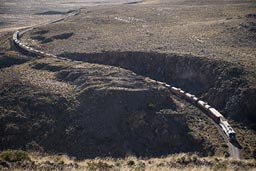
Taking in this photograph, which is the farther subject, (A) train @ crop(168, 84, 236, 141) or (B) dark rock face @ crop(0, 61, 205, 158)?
(A) train @ crop(168, 84, 236, 141)

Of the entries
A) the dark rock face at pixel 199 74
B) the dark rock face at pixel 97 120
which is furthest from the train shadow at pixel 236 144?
the dark rock face at pixel 199 74

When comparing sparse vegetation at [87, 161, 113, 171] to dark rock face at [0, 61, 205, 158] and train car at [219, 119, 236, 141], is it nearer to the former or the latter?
dark rock face at [0, 61, 205, 158]

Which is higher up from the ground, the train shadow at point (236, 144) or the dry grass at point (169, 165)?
the dry grass at point (169, 165)

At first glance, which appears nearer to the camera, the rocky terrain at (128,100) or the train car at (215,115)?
the rocky terrain at (128,100)

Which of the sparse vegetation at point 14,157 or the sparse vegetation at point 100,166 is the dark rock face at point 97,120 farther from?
the sparse vegetation at point 100,166

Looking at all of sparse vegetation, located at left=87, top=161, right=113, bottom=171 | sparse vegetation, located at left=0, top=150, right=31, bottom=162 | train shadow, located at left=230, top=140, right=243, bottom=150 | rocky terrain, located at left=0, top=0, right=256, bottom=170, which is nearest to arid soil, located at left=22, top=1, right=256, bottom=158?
rocky terrain, located at left=0, top=0, right=256, bottom=170

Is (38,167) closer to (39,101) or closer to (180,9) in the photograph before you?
(39,101)

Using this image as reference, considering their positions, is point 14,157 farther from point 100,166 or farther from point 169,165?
point 169,165

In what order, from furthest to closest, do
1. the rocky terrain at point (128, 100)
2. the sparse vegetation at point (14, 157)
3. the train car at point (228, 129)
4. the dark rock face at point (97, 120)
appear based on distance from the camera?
the train car at point (228, 129), the dark rock face at point (97, 120), the rocky terrain at point (128, 100), the sparse vegetation at point (14, 157)
